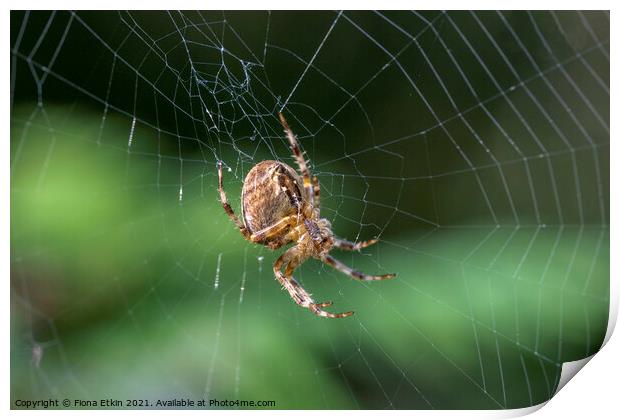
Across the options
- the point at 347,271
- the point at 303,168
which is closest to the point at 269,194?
the point at 303,168

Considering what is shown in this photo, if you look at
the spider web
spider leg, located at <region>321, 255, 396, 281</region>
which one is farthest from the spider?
the spider web

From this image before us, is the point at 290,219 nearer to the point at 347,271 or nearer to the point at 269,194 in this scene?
the point at 269,194

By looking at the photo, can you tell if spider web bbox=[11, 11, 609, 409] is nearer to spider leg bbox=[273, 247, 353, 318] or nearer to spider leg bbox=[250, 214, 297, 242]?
spider leg bbox=[273, 247, 353, 318]

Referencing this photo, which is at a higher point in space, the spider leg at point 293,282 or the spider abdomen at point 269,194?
the spider abdomen at point 269,194

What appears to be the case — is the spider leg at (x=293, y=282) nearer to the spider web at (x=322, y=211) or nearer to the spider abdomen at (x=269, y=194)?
the spider web at (x=322, y=211)

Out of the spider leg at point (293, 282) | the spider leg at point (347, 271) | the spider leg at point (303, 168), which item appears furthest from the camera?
the spider leg at point (293, 282)

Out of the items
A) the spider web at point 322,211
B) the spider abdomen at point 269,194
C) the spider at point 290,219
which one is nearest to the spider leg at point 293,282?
the spider at point 290,219
